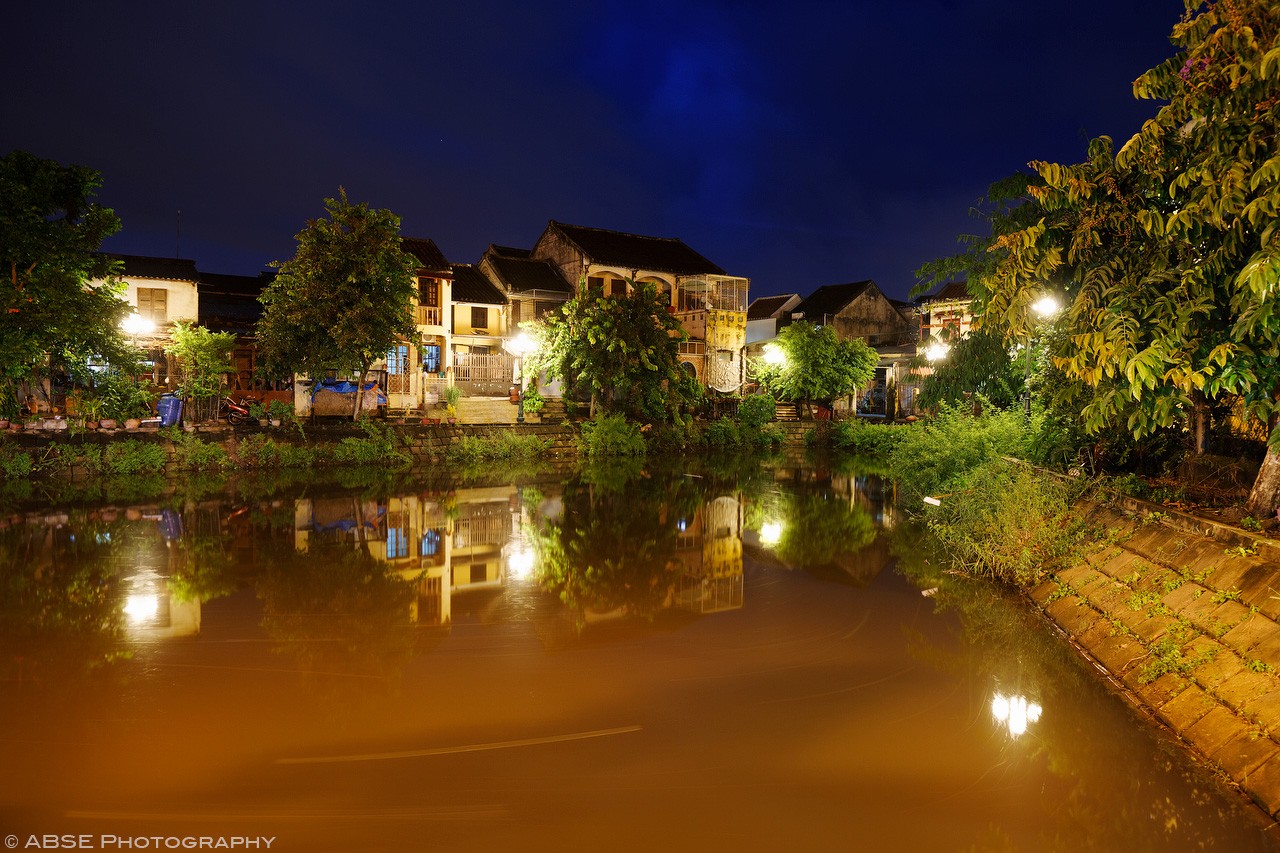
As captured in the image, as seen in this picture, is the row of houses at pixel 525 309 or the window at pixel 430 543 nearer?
the window at pixel 430 543

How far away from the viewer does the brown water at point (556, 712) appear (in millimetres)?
4625

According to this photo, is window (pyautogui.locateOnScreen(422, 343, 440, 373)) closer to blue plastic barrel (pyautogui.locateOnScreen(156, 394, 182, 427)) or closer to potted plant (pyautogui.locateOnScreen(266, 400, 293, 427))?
potted plant (pyautogui.locateOnScreen(266, 400, 293, 427))

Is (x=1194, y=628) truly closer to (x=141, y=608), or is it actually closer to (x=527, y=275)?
(x=141, y=608)

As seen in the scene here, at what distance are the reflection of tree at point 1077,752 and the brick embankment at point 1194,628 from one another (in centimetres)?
25

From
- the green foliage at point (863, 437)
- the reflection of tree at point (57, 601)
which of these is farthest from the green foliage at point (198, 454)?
the green foliage at point (863, 437)

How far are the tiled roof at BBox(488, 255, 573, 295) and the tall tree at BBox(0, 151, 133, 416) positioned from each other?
61.1 feet

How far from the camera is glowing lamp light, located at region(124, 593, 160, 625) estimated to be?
815 centimetres

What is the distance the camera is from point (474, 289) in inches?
1373

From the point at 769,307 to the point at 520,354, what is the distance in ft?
72.4

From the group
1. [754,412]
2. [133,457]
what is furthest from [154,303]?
[754,412]

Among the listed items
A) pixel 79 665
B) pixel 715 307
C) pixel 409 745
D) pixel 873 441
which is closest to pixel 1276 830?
pixel 409 745

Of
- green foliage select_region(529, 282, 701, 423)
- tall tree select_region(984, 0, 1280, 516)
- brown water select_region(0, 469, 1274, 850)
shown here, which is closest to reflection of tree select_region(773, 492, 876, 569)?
brown water select_region(0, 469, 1274, 850)

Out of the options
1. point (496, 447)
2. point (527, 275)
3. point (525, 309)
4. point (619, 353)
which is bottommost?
point (496, 447)

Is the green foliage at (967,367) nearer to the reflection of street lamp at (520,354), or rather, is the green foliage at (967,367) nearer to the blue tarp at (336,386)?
the reflection of street lamp at (520,354)
